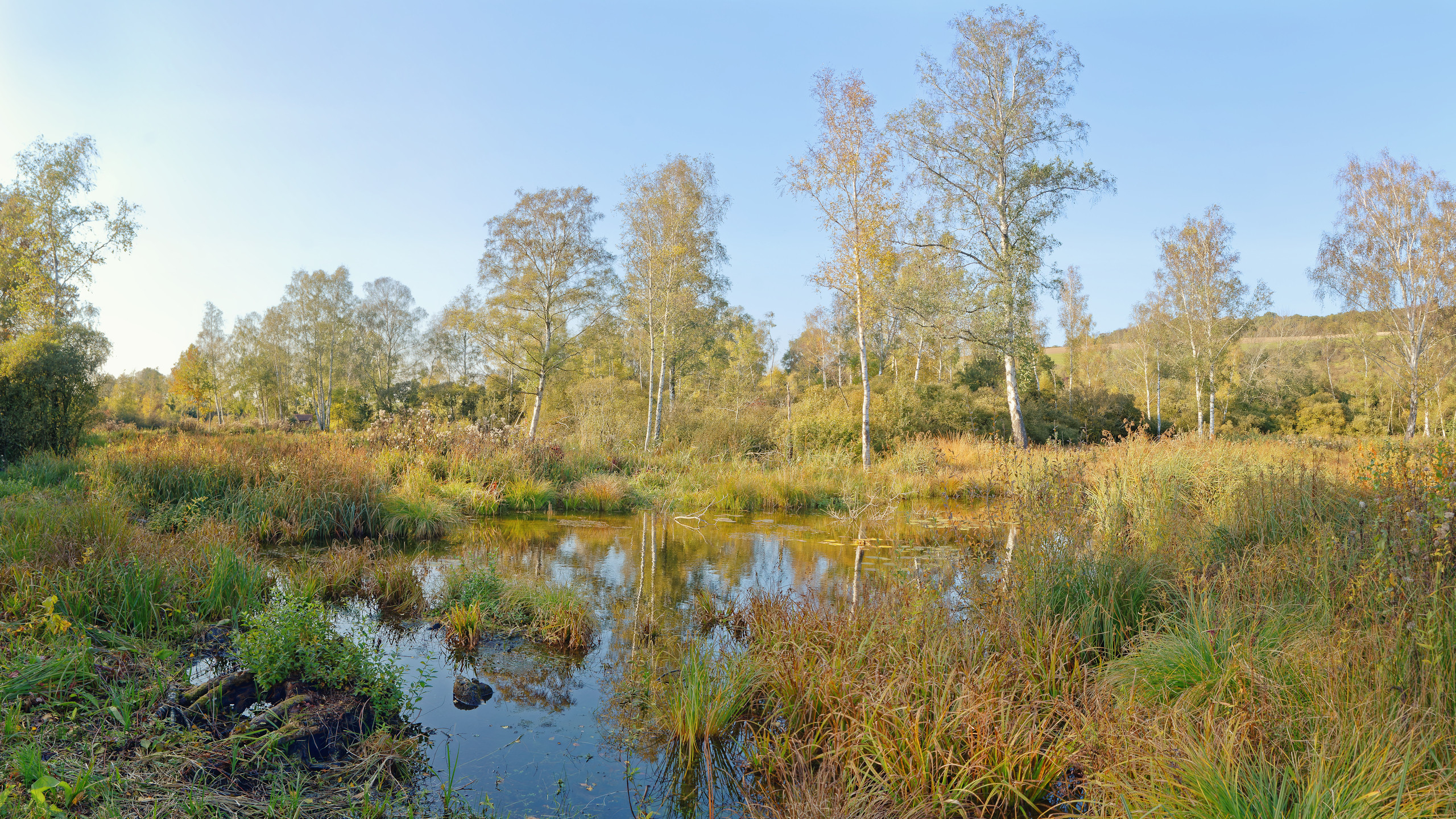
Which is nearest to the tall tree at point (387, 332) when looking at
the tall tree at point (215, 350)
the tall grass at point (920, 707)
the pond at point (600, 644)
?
the tall tree at point (215, 350)

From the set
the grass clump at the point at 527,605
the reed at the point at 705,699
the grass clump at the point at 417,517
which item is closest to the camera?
the reed at the point at 705,699

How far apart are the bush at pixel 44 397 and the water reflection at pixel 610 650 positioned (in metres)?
7.67

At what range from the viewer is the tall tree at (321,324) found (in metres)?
40.0

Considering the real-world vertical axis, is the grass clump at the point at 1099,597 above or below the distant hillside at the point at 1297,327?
below

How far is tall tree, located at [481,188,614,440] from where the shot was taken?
76.4ft

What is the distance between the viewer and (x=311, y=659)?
365 cm

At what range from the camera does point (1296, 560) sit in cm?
427

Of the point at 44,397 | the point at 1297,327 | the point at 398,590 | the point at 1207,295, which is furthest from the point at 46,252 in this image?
the point at 1297,327

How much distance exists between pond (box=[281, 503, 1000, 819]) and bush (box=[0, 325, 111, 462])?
750cm

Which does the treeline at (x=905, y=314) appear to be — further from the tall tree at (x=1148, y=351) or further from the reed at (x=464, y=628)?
the reed at (x=464, y=628)

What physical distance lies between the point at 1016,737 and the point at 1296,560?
2.78 m

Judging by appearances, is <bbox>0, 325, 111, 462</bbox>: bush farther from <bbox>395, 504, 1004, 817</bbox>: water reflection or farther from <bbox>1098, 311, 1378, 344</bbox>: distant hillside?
<bbox>1098, 311, 1378, 344</bbox>: distant hillside

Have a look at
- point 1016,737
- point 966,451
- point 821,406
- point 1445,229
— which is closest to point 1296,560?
point 1016,737

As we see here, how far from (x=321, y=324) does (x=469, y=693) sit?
43.0 metres
